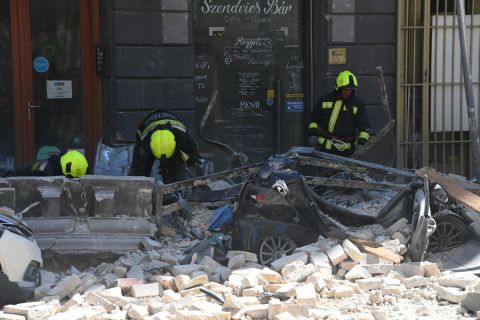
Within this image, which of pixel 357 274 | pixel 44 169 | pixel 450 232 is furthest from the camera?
pixel 44 169

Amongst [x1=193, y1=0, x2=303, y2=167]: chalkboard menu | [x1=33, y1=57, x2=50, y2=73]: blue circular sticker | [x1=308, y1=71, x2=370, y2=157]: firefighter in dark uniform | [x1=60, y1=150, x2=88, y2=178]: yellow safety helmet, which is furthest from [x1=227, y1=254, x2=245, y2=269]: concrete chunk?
[x1=33, y1=57, x2=50, y2=73]: blue circular sticker

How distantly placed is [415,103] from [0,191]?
233 inches

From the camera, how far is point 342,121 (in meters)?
8.51

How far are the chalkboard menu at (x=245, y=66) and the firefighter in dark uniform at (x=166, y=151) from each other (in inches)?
112

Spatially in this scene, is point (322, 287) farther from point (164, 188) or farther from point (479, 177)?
point (479, 177)

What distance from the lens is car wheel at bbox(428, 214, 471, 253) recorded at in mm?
6203

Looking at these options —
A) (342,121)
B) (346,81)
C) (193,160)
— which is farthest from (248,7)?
(193,160)

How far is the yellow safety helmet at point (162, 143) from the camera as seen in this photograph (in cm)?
703

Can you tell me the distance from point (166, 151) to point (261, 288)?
6.77 feet

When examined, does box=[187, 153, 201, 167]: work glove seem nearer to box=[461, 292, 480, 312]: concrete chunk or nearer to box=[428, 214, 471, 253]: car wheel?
box=[428, 214, 471, 253]: car wheel

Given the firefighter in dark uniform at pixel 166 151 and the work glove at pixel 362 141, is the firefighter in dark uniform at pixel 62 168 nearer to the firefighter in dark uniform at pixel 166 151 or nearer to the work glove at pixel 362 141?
the firefighter in dark uniform at pixel 166 151

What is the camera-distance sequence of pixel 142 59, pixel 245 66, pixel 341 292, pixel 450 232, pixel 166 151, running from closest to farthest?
1. pixel 341 292
2. pixel 450 232
3. pixel 166 151
4. pixel 142 59
5. pixel 245 66

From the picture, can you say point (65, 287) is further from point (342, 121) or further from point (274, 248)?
point (342, 121)

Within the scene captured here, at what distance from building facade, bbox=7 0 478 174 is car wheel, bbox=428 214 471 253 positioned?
3.46 m
